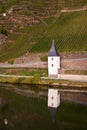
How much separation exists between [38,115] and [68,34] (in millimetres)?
45102

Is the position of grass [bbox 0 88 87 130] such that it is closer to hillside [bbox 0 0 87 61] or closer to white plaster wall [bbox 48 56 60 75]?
white plaster wall [bbox 48 56 60 75]

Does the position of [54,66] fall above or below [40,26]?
below

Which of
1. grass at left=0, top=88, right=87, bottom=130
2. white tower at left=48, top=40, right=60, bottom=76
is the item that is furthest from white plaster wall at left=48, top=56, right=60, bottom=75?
grass at left=0, top=88, right=87, bottom=130

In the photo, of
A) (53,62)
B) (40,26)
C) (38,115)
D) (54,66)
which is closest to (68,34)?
(40,26)

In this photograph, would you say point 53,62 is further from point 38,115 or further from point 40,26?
point 40,26

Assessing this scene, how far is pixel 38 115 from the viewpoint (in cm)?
3622

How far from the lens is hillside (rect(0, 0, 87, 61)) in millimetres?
76875

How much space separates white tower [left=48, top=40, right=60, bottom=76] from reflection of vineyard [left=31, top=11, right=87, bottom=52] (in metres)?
12.8

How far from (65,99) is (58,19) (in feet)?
163

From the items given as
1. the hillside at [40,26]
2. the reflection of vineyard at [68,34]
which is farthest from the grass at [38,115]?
the hillside at [40,26]

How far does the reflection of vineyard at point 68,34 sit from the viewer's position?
7388cm

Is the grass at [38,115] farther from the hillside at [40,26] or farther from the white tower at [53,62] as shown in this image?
the hillside at [40,26]

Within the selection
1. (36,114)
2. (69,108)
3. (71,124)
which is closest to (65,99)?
(69,108)

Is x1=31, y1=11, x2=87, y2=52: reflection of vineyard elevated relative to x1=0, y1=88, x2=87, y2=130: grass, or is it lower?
elevated
